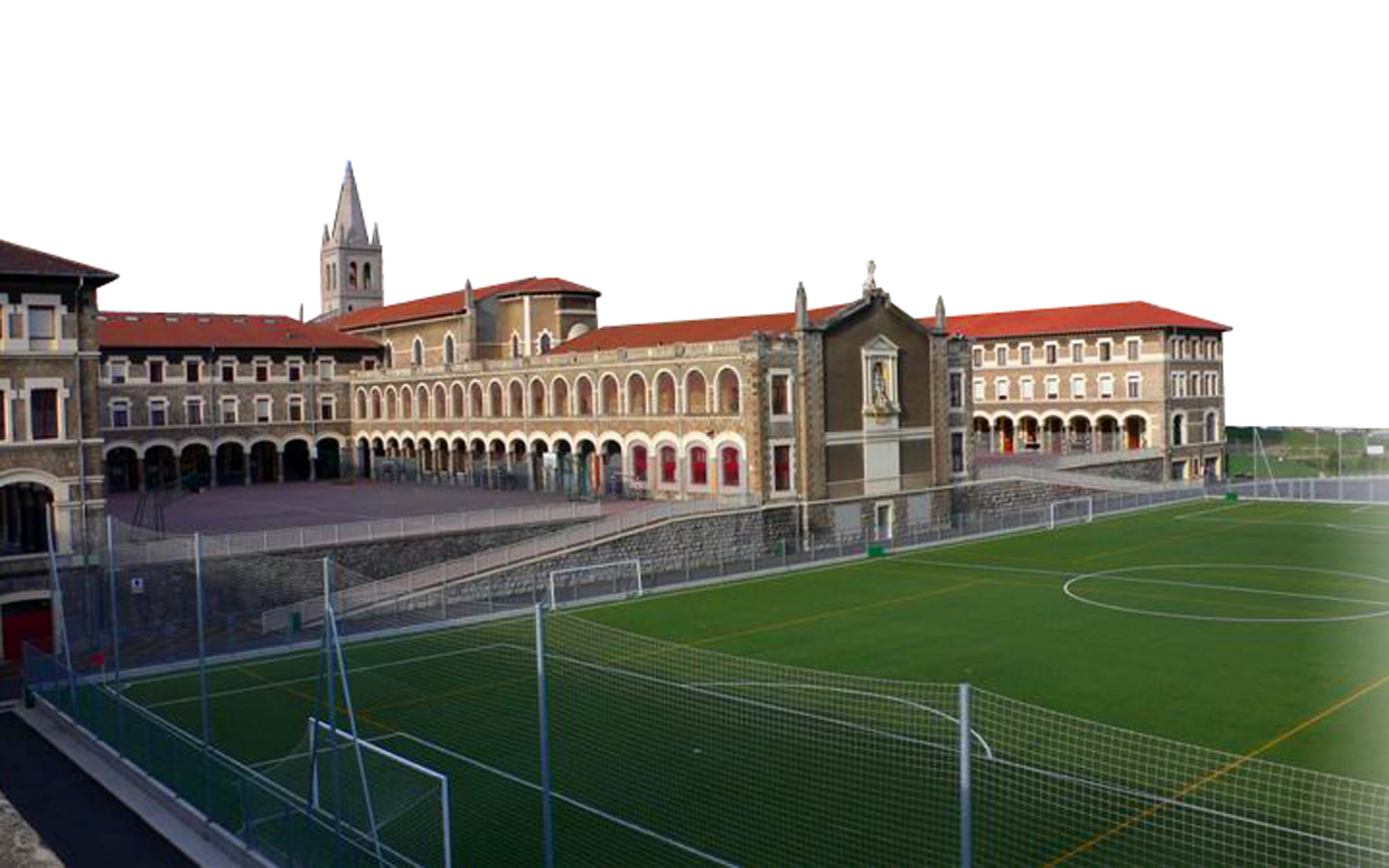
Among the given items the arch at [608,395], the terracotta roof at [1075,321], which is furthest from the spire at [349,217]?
the arch at [608,395]

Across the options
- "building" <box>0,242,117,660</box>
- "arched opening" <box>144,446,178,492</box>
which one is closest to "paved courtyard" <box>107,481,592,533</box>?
"arched opening" <box>144,446,178,492</box>

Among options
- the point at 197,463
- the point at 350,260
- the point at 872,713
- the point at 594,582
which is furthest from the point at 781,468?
the point at 350,260

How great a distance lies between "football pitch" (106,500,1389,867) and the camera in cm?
1805

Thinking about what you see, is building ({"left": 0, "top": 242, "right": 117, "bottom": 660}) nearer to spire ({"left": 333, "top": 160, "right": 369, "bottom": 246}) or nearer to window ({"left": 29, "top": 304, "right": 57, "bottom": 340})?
window ({"left": 29, "top": 304, "right": 57, "bottom": 340})

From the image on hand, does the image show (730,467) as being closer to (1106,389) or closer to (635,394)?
(635,394)

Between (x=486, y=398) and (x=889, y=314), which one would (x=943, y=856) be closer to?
(x=889, y=314)

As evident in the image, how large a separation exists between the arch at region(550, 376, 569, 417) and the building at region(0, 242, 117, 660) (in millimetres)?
28388

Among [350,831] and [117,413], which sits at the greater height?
[117,413]

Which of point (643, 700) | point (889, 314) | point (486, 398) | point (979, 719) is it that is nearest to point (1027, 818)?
point (979, 719)

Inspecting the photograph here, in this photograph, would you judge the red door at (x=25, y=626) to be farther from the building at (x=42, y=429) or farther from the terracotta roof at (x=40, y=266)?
the terracotta roof at (x=40, y=266)

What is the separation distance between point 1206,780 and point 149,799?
18.8 meters

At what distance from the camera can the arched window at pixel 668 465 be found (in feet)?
189

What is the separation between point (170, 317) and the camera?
270 feet

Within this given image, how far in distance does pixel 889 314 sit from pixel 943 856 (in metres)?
44.1
